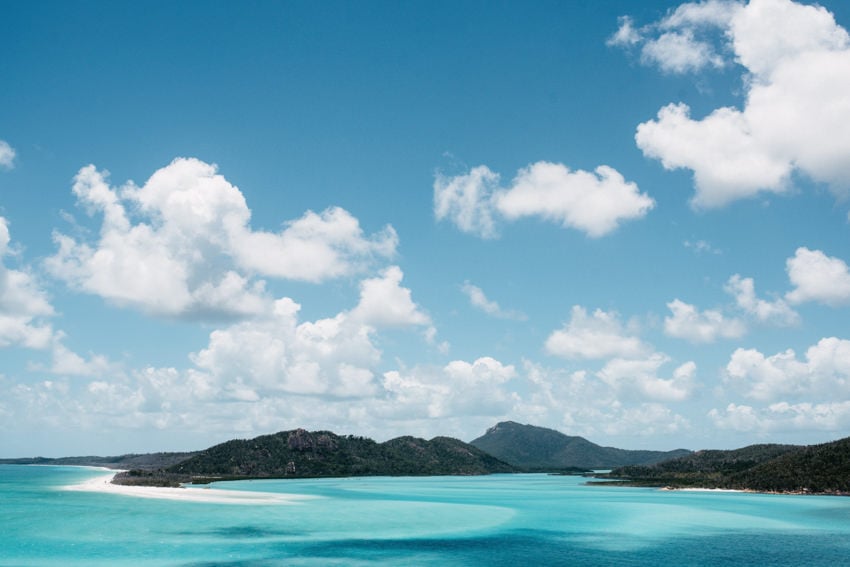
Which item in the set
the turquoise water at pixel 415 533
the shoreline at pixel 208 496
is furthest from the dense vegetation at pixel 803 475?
the shoreline at pixel 208 496

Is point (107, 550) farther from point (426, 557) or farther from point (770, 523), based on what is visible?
point (770, 523)

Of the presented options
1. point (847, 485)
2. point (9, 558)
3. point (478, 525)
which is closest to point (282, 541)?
point (9, 558)

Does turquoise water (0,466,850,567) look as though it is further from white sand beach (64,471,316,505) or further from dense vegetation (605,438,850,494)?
dense vegetation (605,438,850,494)

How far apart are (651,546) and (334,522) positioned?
43.2 metres

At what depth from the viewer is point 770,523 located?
93062 mm

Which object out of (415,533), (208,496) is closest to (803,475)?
(415,533)

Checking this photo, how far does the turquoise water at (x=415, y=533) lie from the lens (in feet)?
202

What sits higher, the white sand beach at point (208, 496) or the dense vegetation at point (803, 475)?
the dense vegetation at point (803, 475)

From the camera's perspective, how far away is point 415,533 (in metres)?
81.1

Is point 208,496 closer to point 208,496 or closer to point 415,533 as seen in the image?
point 208,496

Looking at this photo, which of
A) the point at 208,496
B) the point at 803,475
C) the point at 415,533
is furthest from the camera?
the point at 803,475

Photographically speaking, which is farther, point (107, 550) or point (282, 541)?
point (282, 541)

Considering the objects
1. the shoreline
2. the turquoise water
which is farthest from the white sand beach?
the turquoise water

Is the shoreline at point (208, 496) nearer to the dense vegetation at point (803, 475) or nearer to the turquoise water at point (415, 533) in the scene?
the turquoise water at point (415, 533)
